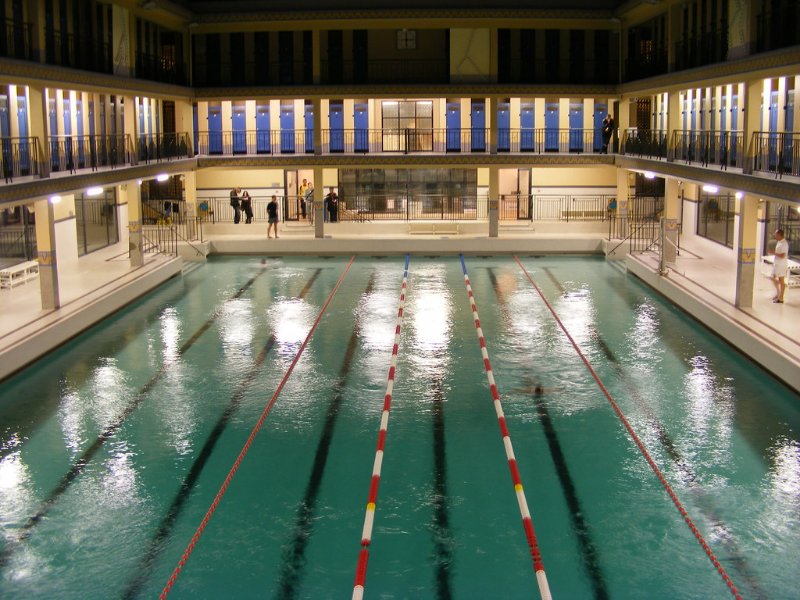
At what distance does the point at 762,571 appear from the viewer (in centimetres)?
1118

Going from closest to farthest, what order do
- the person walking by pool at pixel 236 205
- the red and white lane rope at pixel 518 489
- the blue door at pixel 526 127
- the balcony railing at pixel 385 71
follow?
the red and white lane rope at pixel 518 489 < the balcony railing at pixel 385 71 < the person walking by pool at pixel 236 205 < the blue door at pixel 526 127

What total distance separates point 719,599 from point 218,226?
2994 centimetres

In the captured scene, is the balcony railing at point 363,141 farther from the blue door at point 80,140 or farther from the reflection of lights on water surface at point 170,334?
the reflection of lights on water surface at point 170,334

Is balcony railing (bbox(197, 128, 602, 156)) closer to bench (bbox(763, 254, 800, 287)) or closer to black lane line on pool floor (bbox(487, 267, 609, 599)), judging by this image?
bench (bbox(763, 254, 800, 287))

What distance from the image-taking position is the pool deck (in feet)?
66.3

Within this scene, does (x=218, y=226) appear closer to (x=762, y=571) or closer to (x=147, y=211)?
(x=147, y=211)

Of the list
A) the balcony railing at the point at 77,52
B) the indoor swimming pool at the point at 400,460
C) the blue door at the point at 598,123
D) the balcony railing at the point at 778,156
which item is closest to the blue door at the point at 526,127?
the blue door at the point at 598,123

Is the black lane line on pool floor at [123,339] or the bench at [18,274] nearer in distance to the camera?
the black lane line on pool floor at [123,339]

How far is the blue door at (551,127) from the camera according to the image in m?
40.1

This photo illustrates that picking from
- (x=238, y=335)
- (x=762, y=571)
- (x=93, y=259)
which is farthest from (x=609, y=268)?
(x=762, y=571)

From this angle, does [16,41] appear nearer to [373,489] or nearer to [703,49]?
[373,489]

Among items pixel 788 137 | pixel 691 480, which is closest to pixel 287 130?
pixel 788 137

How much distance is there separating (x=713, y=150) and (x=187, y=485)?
1919cm

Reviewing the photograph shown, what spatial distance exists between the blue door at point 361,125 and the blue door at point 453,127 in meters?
3.38
